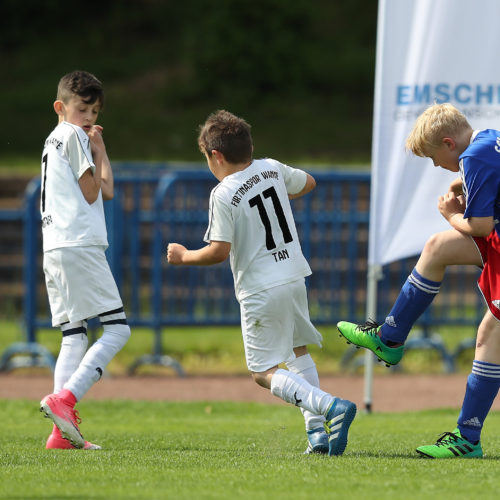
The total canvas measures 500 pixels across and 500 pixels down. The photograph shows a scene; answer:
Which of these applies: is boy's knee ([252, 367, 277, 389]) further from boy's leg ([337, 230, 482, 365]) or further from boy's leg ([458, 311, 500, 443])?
boy's leg ([458, 311, 500, 443])

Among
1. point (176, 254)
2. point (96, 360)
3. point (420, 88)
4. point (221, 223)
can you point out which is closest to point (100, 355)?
point (96, 360)

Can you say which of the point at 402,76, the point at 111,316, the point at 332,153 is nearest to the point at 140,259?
the point at 402,76

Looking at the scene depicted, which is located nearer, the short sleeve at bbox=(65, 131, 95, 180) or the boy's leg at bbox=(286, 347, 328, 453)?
the boy's leg at bbox=(286, 347, 328, 453)

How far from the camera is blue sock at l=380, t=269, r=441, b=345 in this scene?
17.4ft

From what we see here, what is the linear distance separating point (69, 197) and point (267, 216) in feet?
3.65

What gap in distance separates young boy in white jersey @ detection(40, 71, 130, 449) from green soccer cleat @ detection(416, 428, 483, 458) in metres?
1.68

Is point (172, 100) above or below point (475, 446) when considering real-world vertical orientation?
above

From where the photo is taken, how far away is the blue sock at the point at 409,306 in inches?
209

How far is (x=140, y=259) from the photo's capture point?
10984 mm

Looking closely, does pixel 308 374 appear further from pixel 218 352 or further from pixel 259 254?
pixel 218 352

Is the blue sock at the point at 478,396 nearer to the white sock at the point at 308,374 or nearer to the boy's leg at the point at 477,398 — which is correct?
the boy's leg at the point at 477,398

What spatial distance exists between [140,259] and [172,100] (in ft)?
51.8

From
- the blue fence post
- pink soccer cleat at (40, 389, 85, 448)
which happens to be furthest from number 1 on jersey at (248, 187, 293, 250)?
the blue fence post

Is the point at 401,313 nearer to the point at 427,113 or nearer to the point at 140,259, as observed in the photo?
the point at 427,113
